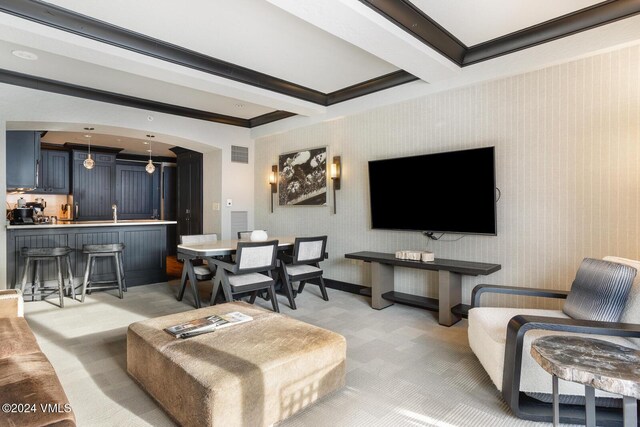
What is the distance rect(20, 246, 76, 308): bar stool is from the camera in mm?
4266

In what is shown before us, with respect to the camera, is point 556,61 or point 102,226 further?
point 102,226

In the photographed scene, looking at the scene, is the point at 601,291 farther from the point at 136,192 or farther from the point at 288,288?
the point at 136,192

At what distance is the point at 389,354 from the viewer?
2869 millimetres

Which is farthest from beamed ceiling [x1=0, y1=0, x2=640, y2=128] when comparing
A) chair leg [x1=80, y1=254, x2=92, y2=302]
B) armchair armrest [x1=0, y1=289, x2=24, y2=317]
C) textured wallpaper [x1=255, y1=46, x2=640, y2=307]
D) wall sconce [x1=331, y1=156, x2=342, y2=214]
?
chair leg [x1=80, y1=254, x2=92, y2=302]

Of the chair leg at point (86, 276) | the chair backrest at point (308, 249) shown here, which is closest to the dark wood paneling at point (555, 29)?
the chair backrest at point (308, 249)

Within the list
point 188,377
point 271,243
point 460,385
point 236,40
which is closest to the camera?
point 188,377

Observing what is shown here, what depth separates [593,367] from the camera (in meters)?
1.34

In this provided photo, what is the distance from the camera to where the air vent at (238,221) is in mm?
6352

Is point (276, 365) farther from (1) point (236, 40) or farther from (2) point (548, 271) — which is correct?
(1) point (236, 40)

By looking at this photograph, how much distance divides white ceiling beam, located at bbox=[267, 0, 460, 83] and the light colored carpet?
104 inches

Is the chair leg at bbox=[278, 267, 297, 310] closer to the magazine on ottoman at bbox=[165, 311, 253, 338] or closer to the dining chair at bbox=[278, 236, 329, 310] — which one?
the dining chair at bbox=[278, 236, 329, 310]

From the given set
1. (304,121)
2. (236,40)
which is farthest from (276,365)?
(304,121)

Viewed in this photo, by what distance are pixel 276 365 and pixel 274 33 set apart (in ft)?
9.46

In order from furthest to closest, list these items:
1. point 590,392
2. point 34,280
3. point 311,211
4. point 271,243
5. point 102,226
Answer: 1. point 311,211
2. point 102,226
3. point 34,280
4. point 271,243
5. point 590,392
